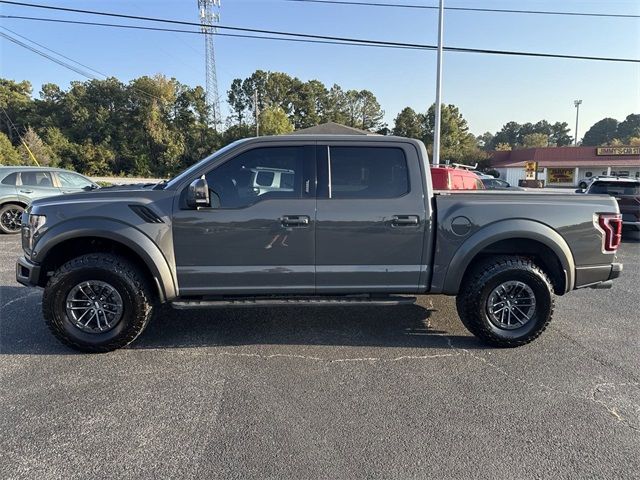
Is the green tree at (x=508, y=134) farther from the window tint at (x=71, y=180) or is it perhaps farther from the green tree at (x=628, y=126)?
the window tint at (x=71, y=180)

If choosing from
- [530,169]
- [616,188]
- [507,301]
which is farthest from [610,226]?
[530,169]

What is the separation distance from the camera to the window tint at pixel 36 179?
9898 mm

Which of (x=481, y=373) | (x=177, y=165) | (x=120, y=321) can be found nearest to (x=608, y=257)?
(x=481, y=373)

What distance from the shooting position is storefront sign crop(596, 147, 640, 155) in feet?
159

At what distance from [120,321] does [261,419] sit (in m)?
1.81

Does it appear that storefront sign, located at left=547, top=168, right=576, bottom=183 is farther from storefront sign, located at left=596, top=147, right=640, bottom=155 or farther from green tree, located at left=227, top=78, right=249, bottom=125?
green tree, located at left=227, top=78, right=249, bottom=125

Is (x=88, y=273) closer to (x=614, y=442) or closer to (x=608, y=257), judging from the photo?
(x=614, y=442)

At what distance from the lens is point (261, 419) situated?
2.78 metres

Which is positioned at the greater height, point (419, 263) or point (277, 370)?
point (419, 263)

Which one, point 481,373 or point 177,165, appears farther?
point 177,165

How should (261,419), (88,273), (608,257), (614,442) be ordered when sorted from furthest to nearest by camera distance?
1. (608,257)
2. (88,273)
3. (261,419)
4. (614,442)

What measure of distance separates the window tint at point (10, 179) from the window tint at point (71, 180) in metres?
0.92

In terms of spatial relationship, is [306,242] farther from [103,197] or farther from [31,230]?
[31,230]

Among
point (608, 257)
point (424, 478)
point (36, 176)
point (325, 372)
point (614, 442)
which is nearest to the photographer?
point (424, 478)
